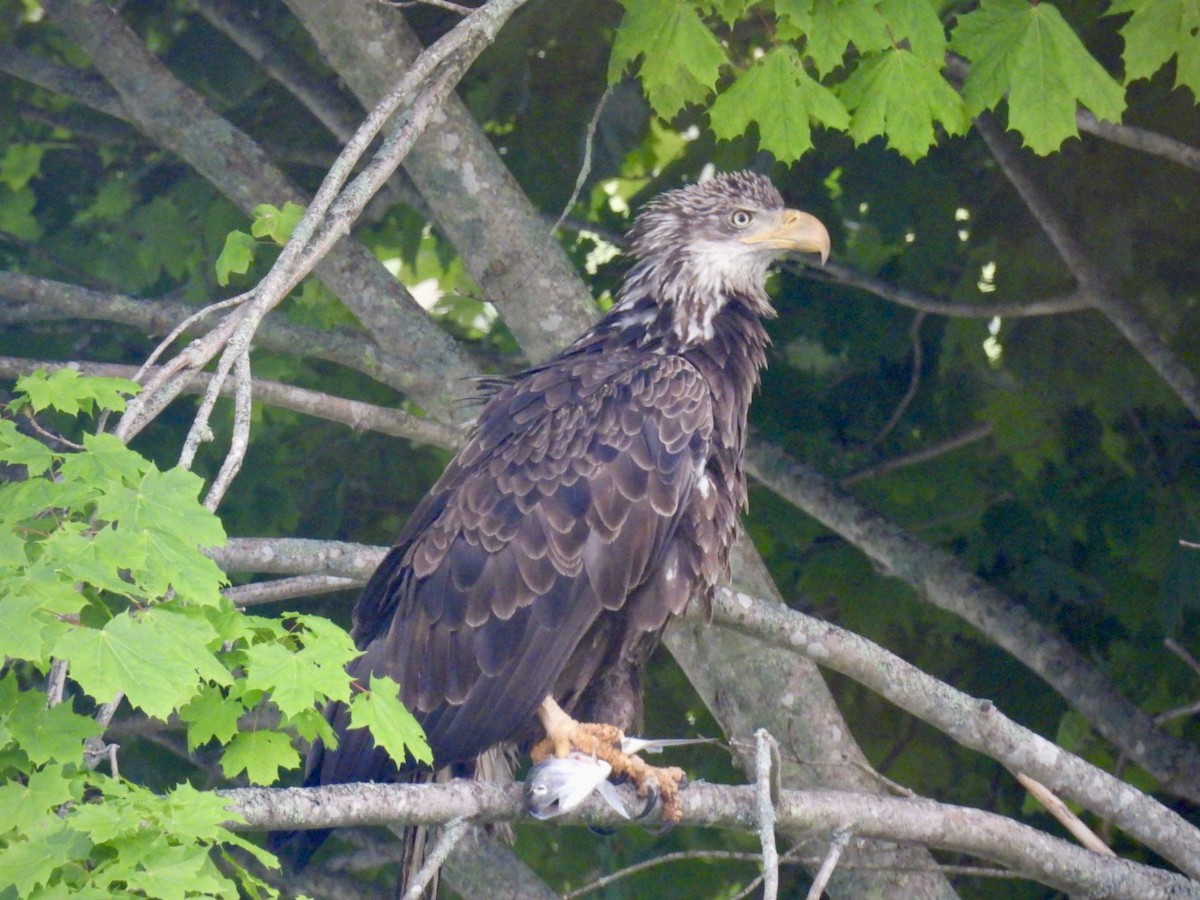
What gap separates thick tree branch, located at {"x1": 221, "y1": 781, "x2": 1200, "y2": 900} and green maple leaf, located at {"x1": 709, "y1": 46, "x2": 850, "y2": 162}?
1.96m

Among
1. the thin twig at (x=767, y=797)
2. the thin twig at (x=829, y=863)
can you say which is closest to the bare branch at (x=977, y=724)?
the thin twig at (x=829, y=863)

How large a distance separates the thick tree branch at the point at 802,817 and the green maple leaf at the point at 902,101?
1.96 m

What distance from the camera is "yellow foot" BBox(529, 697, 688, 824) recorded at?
14.2 feet

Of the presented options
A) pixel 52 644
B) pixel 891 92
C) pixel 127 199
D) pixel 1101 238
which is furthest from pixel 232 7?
pixel 52 644

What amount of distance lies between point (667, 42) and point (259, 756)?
8.31 ft

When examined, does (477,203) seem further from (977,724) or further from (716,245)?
(977,724)

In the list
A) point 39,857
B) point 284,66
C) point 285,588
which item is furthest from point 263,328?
point 39,857

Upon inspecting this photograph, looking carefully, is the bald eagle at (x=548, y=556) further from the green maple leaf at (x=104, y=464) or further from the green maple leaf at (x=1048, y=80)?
the green maple leaf at (x=104, y=464)

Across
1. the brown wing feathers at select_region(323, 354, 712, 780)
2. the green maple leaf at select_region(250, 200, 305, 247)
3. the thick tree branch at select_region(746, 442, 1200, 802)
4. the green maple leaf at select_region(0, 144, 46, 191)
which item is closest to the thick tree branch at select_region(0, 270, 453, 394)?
the brown wing feathers at select_region(323, 354, 712, 780)

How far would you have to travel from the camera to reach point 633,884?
6453mm

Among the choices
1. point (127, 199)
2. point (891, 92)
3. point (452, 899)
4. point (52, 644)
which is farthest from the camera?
point (452, 899)

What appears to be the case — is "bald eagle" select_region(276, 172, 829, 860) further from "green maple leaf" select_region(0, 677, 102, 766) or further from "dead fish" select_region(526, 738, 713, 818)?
"green maple leaf" select_region(0, 677, 102, 766)

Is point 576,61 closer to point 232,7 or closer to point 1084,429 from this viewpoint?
point 232,7

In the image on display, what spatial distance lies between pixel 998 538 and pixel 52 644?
14.9 ft
